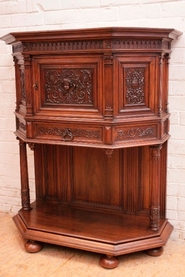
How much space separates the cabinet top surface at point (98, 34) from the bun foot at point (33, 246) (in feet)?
3.94

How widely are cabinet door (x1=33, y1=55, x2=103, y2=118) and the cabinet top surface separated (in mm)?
111

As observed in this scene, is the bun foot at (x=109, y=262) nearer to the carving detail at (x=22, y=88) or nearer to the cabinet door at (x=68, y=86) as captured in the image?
the cabinet door at (x=68, y=86)

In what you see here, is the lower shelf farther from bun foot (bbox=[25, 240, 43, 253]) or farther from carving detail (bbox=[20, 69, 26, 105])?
carving detail (bbox=[20, 69, 26, 105])

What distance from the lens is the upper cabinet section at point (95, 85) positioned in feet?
6.23

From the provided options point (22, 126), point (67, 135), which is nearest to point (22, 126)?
point (22, 126)

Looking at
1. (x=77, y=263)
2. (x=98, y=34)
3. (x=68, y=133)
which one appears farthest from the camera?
(x=77, y=263)

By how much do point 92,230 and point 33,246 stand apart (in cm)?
38

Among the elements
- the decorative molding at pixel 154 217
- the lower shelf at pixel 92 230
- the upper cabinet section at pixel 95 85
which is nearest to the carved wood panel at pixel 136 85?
the upper cabinet section at pixel 95 85

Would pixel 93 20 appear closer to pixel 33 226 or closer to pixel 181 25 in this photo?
pixel 181 25

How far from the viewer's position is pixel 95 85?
6.42ft

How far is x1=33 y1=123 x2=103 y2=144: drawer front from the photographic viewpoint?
1993mm

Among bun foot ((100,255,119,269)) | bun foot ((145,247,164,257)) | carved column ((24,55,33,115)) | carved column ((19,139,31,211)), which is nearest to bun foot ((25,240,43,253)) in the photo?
carved column ((19,139,31,211))

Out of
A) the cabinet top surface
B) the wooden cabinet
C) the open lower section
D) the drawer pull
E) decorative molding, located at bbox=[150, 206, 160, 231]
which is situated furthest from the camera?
the open lower section

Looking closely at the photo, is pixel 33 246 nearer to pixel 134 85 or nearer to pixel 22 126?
pixel 22 126
